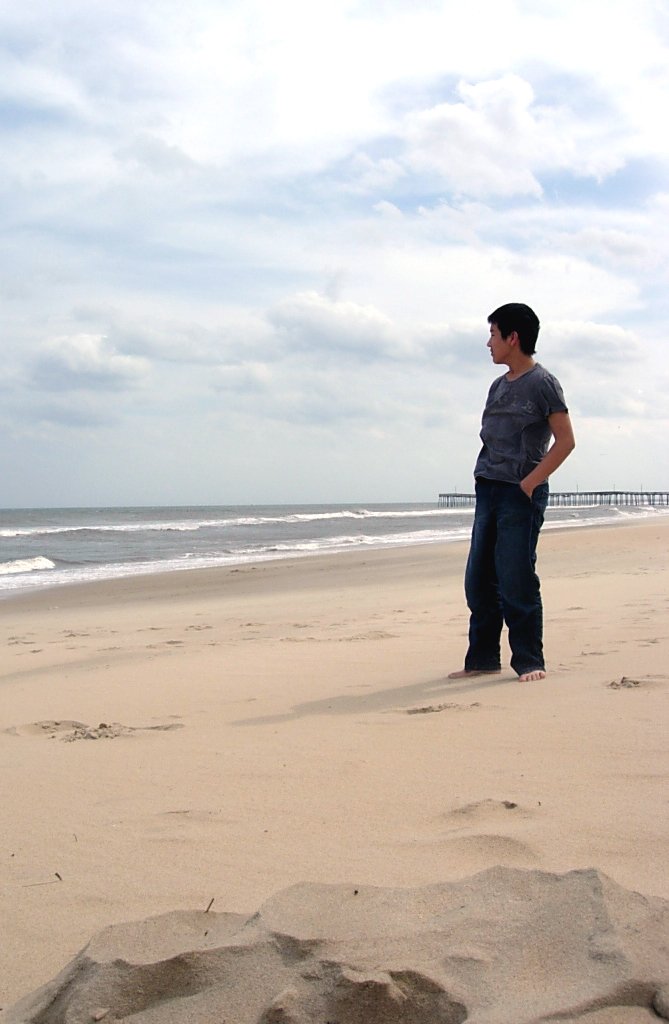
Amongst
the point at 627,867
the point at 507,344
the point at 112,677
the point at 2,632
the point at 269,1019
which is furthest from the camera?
the point at 2,632

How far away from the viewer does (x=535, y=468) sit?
4.52 m

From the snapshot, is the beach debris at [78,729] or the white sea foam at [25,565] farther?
the white sea foam at [25,565]

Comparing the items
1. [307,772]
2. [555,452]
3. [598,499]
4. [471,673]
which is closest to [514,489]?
[555,452]

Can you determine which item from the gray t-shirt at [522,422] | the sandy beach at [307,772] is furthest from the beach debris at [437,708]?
the gray t-shirt at [522,422]

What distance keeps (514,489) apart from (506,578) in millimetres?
460

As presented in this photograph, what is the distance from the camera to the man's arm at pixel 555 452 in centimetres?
445

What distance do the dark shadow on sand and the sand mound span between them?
78.1 inches

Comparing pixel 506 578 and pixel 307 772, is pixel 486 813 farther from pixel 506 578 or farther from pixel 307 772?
pixel 506 578

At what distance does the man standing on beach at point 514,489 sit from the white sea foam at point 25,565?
14861 mm

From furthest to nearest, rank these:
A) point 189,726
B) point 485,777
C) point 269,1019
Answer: point 189,726 < point 485,777 < point 269,1019

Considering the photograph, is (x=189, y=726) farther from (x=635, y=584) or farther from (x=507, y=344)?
(x=635, y=584)

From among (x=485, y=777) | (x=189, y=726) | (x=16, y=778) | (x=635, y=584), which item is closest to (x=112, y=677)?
(x=189, y=726)

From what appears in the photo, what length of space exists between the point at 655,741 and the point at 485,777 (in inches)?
25.7

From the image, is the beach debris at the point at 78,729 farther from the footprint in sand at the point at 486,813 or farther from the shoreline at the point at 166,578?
the shoreline at the point at 166,578
